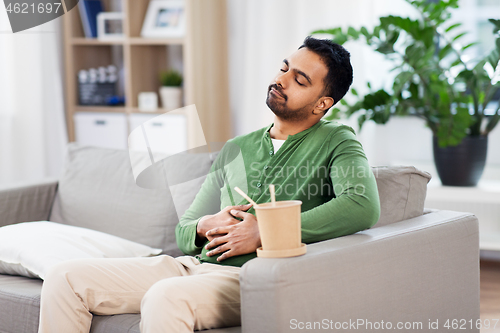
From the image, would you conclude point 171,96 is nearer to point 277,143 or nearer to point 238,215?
point 277,143

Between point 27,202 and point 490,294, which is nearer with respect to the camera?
point 27,202

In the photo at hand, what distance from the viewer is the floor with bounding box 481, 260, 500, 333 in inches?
82.7

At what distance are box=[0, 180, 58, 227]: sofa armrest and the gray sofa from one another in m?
0.25

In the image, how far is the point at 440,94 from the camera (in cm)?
252

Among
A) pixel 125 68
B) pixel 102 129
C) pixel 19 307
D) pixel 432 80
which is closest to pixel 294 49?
pixel 432 80

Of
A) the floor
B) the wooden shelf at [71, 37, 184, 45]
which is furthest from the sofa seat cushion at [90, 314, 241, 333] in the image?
the wooden shelf at [71, 37, 184, 45]

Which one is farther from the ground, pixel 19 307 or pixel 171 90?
pixel 171 90

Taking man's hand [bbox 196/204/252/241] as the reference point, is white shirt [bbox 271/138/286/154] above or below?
above

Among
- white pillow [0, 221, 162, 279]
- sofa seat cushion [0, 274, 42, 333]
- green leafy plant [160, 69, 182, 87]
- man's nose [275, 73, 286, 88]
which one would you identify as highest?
man's nose [275, 73, 286, 88]

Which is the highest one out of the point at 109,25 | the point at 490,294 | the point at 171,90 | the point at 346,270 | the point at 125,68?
the point at 109,25

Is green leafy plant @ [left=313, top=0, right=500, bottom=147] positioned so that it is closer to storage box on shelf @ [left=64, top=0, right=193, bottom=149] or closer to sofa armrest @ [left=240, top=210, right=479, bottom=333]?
sofa armrest @ [left=240, top=210, right=479, bottom=333]

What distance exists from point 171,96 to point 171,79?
104 millimetres

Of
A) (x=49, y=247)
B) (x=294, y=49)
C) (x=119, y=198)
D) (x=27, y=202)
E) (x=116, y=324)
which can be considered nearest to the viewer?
(x=116, y=324)

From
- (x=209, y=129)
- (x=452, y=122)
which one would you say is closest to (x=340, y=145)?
(x=452, y=122)
